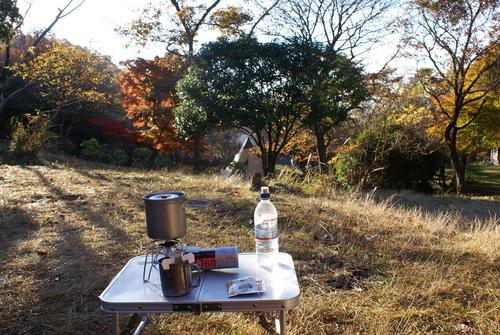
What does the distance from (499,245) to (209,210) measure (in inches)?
119

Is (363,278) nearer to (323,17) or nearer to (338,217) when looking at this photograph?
(338,217)

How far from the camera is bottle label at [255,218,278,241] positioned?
74.4 inches

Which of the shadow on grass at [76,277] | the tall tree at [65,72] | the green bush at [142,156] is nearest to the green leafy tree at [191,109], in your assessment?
the tall tree at [65,72]

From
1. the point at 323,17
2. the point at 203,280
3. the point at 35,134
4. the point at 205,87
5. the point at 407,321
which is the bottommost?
the point at 407,321

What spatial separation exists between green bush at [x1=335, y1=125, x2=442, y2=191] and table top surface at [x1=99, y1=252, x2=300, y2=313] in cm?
881

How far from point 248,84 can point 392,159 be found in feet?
16.5

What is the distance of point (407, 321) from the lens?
2350mm

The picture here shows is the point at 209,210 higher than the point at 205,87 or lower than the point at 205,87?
lower

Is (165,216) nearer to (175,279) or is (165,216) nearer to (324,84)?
(175,279)

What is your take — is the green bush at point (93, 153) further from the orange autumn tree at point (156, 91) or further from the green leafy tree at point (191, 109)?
the green leafy tree at point (191, 109)

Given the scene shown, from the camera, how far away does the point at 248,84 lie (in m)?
9.47

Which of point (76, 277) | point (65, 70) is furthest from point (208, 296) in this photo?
point (65, 70)

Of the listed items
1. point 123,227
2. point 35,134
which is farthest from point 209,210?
point 35,134

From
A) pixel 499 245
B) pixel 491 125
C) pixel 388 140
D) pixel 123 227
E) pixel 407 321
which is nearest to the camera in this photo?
pixel 407 321
